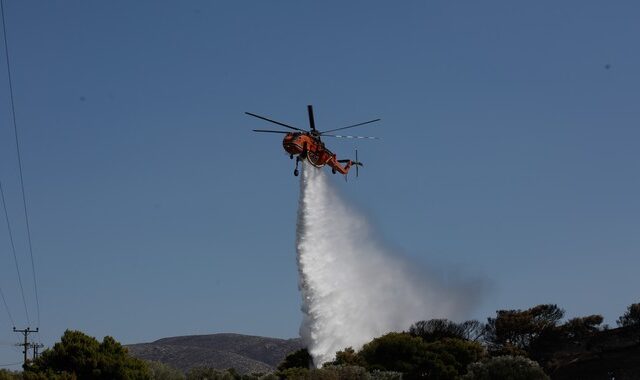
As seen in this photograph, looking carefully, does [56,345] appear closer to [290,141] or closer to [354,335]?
[290,141]

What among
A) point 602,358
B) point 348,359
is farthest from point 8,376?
point 602,358

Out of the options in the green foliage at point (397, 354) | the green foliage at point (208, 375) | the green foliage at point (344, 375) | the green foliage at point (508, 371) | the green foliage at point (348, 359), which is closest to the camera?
the green foliage at point (344, 375)

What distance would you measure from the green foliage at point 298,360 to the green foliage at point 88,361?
95.6 feet

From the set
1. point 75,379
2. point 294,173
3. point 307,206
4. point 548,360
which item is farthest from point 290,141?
point 548,360

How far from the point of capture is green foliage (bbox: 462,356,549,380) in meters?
75.9

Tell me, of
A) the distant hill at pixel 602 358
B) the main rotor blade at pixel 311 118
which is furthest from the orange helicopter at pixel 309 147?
the distant hill at pixel 602 358

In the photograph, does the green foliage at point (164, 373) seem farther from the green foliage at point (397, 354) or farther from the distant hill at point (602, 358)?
the distant hill at point (602, 358)

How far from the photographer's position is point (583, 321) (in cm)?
13650

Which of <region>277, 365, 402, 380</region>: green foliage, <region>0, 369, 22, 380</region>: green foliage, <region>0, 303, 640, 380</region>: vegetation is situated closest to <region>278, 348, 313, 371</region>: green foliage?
<region>0, 303, 640, 380</region>: vegetation

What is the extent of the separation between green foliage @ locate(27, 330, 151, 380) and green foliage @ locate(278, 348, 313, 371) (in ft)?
95.6

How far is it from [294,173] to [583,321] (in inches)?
2727

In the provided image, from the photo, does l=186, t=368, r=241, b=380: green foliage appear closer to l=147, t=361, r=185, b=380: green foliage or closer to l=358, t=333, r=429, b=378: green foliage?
l=147, t=361, r=185, b=380: green foliage

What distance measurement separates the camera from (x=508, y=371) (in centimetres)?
7644

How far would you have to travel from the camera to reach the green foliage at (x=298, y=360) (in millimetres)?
111188
